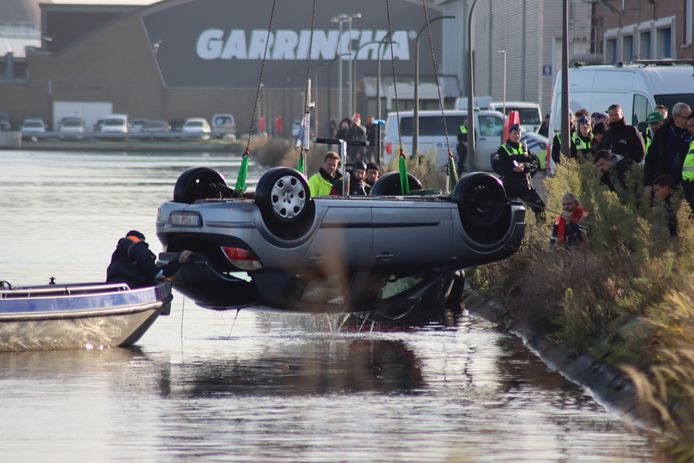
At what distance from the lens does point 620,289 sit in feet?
44.4

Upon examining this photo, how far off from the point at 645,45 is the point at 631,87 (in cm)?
2474

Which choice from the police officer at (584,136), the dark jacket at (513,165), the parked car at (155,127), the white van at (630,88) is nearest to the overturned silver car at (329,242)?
the police officer at (584,136)

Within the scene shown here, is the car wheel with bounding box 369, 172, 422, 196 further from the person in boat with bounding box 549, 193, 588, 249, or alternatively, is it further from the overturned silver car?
the overturned silver car

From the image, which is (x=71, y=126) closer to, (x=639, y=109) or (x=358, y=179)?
(x=639, y=109)

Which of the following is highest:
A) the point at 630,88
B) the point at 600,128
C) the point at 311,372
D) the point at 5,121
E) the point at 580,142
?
the point at 630,88

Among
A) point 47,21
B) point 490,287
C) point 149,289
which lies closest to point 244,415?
point 149,289

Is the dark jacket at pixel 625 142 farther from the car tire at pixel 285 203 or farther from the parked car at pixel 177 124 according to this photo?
the parked car at pixel 177 124

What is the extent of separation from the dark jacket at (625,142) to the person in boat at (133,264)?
6.79m

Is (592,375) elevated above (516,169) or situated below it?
below

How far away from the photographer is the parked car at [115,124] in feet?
370

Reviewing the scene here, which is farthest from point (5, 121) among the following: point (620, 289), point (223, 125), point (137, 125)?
point (620, 289)

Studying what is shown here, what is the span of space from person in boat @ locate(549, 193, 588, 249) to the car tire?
2.91 metres

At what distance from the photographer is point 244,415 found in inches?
451

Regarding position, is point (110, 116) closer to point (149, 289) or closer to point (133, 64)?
point (133, 64)
